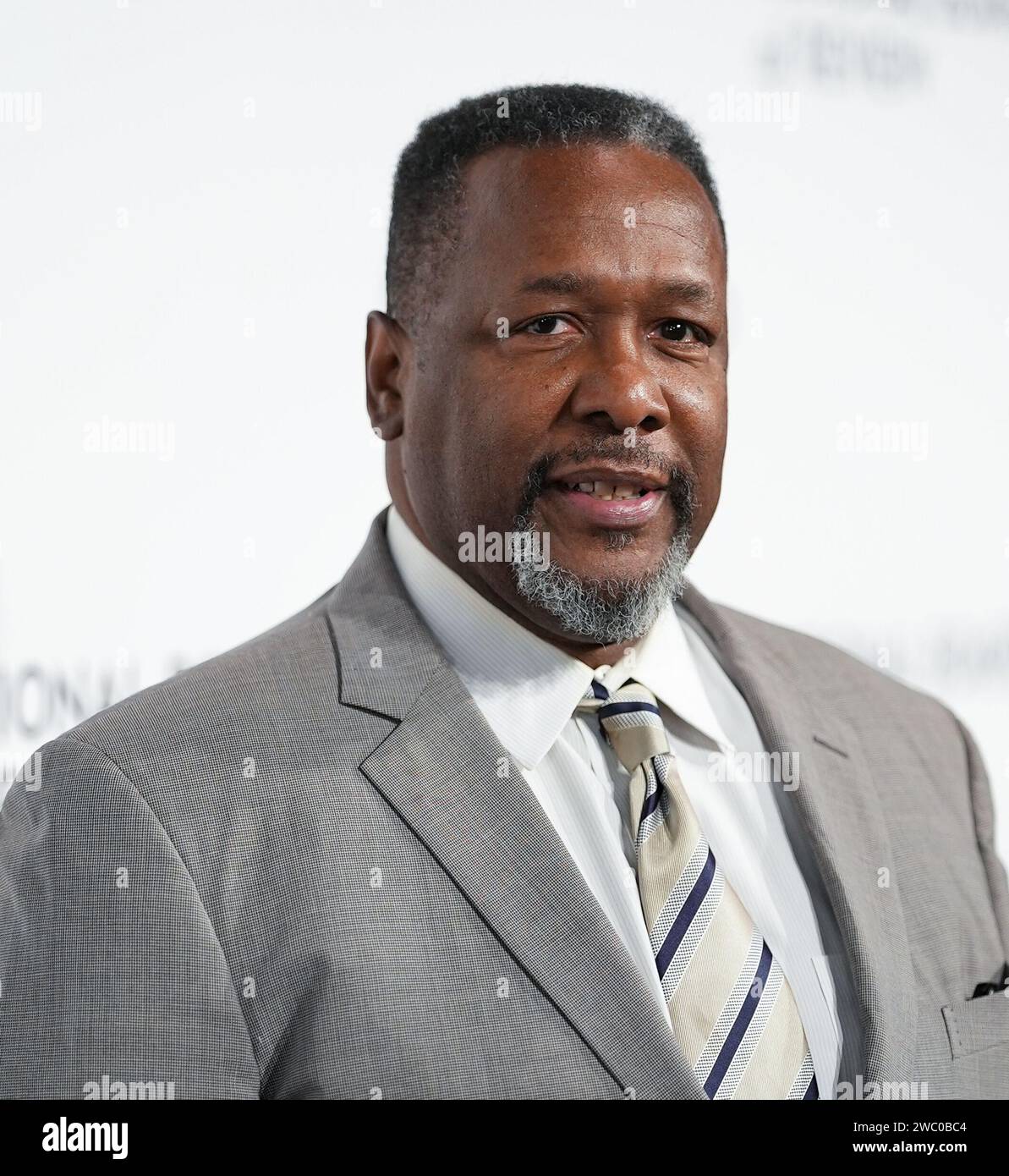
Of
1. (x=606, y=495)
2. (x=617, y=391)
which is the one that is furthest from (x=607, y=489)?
(x=617, y=391)

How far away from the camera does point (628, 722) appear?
1703mm

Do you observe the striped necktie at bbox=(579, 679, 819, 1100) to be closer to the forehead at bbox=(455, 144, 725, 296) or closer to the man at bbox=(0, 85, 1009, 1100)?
the man at bbox=(0, 85, 1009, 1100)

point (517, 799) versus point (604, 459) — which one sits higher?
point (604, 459)

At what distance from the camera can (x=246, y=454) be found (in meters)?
2.26

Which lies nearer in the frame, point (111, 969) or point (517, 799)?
point (111, 969)

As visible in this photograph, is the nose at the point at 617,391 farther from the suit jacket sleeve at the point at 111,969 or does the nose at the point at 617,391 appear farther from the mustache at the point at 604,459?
the suit jacket sleeve at the point at 111,969

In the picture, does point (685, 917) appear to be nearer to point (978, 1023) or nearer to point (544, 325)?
point (978, 1023)

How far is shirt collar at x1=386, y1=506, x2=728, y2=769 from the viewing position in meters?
1.68

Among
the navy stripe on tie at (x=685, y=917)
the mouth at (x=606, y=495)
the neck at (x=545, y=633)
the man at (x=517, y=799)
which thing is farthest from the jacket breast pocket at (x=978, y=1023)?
the mouth at (x=606, y=495)

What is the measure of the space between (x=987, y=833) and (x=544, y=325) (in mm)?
1071

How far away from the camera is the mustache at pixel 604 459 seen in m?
1.62

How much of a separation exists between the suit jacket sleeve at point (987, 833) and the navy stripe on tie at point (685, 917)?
1.89 feet

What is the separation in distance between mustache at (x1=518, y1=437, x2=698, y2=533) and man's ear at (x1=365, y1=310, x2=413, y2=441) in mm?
255
